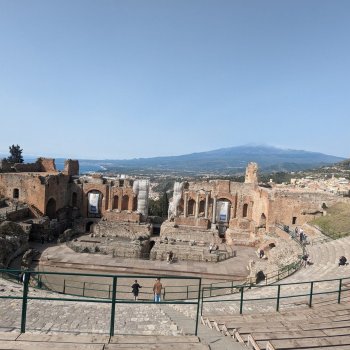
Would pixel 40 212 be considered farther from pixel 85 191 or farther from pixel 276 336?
pixel 276 336

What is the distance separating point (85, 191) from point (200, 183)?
1358cm

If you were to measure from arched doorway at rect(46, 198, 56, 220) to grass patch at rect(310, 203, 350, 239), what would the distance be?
25.9m

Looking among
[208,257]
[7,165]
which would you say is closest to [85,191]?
[7,165]

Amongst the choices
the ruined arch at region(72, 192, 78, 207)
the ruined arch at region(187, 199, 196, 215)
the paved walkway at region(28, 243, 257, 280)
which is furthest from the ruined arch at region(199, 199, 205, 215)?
the ruined arch at region(72, 192, 78, 207)

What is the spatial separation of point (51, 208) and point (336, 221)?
27818 mm

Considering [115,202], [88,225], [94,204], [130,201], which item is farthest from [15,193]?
[130,201]

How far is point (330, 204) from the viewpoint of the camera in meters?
32.5

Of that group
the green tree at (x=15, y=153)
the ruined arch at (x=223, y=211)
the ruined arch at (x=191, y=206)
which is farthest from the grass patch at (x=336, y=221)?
the green tree at (x=15, y=153)

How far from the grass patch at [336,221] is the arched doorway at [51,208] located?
2591cm

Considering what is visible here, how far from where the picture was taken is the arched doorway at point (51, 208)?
3634 centimetres

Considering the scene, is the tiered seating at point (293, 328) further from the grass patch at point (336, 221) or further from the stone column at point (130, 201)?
the stone column at point (130, 201)

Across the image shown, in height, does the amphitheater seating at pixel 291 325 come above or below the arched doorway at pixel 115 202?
above

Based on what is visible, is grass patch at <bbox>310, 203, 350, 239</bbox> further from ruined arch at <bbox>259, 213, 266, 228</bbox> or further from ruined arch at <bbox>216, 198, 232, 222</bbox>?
ruined arch at <bbox>216, 198, 232, 222</bbox>

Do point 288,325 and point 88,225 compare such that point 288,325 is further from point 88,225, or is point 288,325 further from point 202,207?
point 88,225
